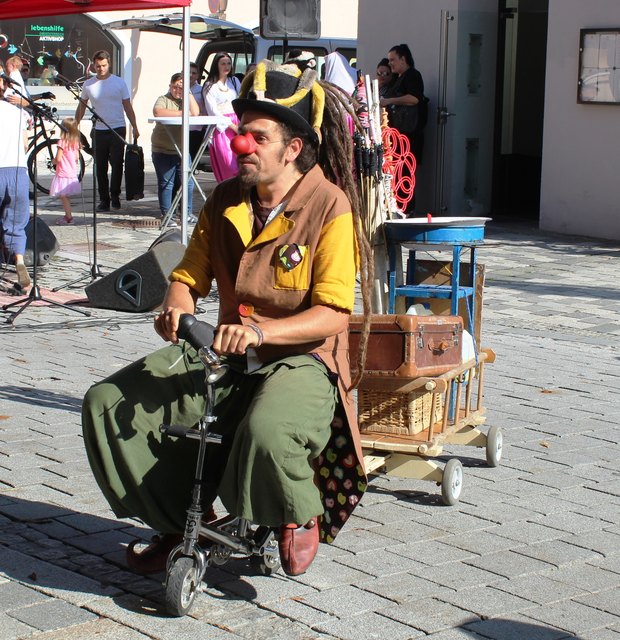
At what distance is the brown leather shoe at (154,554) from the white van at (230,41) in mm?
16799

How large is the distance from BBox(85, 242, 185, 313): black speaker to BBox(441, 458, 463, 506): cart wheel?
13.2 feet

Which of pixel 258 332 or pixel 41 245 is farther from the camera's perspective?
pixel 41 245

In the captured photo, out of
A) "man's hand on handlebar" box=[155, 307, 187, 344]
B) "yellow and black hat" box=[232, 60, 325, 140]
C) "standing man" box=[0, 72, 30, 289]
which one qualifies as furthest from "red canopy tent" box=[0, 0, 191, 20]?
"man's hand on handlebar" box=[155, 307, 187, 344]

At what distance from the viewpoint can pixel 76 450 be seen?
557cm

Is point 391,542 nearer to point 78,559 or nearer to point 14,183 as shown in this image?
point 78,559

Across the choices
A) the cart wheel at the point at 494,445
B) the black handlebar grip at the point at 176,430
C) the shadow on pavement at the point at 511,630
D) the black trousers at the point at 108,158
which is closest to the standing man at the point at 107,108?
the black trousers at the point at 108,158

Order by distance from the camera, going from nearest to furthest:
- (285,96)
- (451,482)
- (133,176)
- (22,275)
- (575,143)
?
1. (285,96)
2. (451,482)
3. (22,275)
4. (575,143)
5. (133,176)

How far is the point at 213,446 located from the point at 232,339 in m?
0.49

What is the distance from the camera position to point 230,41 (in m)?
21.0

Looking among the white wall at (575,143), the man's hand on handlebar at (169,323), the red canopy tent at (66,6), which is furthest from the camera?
the white wall at (575,143)

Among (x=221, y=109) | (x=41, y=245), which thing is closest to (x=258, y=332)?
(x=41, y=245)

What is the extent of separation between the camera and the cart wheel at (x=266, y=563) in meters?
4.05

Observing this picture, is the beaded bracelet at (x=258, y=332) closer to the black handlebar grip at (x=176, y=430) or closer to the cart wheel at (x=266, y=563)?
the black handlebar grip at (x=176, y=430)

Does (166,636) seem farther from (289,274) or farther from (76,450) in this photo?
(76,450)
